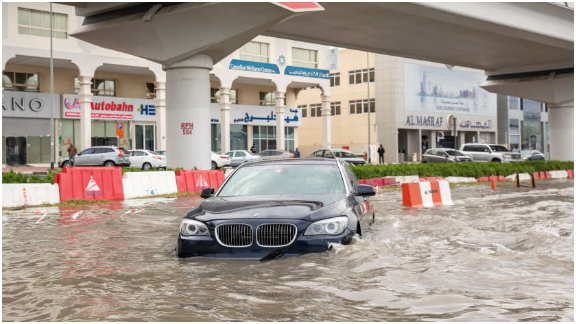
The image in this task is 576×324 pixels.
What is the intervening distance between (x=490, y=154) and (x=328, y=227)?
47298 millimetres

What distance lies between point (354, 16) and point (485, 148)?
31.0 m

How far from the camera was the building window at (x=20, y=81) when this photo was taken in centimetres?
4500

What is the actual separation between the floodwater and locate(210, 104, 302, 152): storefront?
44.4 metres

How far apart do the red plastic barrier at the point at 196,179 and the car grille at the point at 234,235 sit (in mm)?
14103

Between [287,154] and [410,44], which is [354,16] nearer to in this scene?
[410,44]

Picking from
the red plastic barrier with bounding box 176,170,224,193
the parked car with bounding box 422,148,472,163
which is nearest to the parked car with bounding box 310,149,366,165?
the parked car with bounding box 422,148,472,163

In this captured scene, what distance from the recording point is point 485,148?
52625 millimetres

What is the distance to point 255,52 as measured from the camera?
5347cm

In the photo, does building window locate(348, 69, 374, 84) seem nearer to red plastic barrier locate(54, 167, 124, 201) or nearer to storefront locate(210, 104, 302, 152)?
storefront locate(210, 104, 302, 152)

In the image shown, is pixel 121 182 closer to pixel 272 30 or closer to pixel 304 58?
pixel 272 30

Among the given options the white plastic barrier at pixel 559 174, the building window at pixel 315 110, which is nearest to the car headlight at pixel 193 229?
the white plastic barrier at pixel 559 174

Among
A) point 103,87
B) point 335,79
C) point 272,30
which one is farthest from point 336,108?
point 272,30

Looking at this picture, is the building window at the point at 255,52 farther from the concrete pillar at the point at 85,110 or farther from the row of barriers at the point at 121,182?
the row of barriers at the point at 121,182

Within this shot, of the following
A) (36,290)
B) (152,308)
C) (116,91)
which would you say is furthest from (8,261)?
(116,91)
